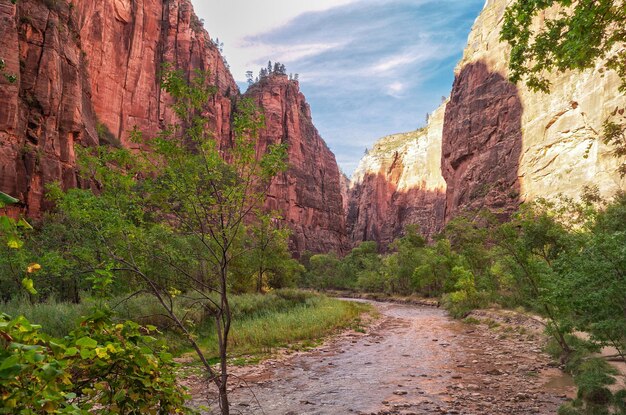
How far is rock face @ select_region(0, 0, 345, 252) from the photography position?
105ft

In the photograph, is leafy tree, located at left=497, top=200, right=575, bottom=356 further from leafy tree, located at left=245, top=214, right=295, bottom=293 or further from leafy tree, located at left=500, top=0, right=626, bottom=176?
leafy tree, located at left=245, top=214, right=295, bottom=293

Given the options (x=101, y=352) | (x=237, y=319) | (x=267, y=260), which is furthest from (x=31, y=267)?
(x=267, y=260)

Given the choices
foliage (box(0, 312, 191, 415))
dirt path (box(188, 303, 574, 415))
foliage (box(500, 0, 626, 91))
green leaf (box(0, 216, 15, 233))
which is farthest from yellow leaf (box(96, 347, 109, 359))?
foliage (box(500, 0, 626, 91))

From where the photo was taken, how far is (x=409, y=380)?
13312mm

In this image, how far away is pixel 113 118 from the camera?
211ft

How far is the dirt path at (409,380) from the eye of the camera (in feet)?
34.2

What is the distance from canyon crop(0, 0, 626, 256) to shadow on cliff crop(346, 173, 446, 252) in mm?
554

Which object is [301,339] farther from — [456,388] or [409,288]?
[409,288]

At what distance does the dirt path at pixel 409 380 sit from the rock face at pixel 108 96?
7480 millimetres

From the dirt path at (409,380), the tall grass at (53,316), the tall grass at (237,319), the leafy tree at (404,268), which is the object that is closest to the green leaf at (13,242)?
the dirt path at (409,380)

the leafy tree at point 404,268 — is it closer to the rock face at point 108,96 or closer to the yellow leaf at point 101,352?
the rock face at point 108,96

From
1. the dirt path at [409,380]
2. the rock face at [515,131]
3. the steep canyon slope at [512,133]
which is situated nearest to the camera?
the dirt path at [409,380]

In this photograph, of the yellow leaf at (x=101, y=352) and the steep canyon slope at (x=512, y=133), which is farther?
the steep canyon slope at (x=512, y=133)

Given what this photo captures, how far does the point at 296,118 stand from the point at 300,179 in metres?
20.6
